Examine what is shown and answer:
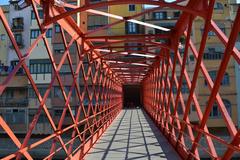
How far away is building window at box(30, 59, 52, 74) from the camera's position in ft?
105

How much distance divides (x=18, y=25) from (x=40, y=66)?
644 centimetres

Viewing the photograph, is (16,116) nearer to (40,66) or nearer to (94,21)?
(40,66)

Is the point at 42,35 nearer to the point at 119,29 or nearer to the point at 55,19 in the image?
the point at 55,19

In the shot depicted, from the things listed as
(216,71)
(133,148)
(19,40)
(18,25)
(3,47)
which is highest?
(18,25)

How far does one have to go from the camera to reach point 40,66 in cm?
3209

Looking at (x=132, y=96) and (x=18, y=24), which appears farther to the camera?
(x=132, y=96)

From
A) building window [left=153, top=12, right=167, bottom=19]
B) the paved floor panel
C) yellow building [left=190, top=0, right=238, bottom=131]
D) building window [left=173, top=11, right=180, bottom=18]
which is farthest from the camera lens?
building window [left=173, top=11, right=180, bottom=18]

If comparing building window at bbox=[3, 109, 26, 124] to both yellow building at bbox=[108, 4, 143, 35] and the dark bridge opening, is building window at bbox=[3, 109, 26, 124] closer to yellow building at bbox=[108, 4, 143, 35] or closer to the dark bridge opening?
yellow building at bbox=[108, 4, 143, 35]

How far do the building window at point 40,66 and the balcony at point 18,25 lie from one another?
16.4 ft

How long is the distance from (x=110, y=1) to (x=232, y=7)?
31.2 metres

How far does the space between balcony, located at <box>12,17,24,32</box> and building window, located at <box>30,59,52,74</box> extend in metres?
4.98

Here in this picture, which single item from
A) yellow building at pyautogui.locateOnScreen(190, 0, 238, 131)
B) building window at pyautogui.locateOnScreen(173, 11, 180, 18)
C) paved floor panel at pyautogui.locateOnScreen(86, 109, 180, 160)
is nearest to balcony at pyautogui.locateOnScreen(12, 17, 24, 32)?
building window at pyautogui.locateOnScreen(173, 11, 180, 18)

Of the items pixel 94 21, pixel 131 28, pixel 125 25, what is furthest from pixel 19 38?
pixel 131 28

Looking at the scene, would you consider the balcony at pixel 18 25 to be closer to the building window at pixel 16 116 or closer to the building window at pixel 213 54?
the building window at pixel 16 116
